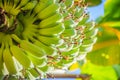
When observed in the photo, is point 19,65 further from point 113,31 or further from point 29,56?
point 113,31

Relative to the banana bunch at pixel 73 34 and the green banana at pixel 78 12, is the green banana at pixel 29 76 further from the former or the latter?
the green banana at pixel 78 12

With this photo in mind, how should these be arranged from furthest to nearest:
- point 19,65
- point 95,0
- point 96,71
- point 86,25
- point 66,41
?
point 96,71
point 95,0
point 86,25
point 66,41
point 19,65

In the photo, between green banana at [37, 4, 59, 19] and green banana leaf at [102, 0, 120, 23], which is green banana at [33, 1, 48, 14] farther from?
green banana leaf at [102, 0, 120, 23]

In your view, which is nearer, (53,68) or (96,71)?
(53,68)

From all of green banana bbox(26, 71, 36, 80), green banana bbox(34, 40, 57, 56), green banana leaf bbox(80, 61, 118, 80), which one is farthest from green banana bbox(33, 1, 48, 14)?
green banana leaf bbox(80, 61, 118, 80)

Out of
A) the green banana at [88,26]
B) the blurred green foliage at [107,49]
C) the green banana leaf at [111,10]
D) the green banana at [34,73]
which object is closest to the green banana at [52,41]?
the green banana at [34,73]

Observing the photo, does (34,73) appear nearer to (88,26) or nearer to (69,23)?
(69,23)

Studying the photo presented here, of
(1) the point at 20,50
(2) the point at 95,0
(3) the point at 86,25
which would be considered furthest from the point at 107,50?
(1) the point at 20,50

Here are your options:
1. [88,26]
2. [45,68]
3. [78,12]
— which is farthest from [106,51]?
[45,68]

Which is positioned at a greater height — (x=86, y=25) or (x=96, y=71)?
(x=96, y=71)
